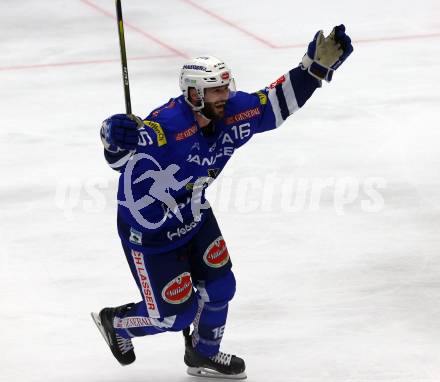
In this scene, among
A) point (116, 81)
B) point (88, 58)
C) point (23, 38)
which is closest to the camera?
point (116, 81)

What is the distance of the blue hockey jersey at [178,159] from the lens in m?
5.97

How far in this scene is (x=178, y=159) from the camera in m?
6.01

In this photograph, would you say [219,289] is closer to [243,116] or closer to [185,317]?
[185,317]

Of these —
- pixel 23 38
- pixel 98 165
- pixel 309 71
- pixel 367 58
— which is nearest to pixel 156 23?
pixel 23 38

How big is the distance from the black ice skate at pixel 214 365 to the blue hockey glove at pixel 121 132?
1457 mm

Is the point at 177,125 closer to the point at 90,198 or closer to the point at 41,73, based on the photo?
the point at 90,198

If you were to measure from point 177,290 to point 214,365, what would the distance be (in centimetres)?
67

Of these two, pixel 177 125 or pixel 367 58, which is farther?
pixel 367 58

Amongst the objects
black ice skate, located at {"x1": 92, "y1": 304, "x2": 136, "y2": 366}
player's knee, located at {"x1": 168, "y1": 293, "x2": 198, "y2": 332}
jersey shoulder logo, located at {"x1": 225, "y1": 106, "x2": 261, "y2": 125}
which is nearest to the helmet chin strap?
jersey shoulder logo, located at {"x1": 225, "y1": 106, "x2": 261, "y2": 125}

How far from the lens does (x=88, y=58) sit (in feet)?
42.0

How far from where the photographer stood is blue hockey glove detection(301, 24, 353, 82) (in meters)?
6.23

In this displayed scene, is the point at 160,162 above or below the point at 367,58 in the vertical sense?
above

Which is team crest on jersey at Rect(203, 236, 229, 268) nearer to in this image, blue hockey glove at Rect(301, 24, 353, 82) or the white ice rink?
the white ice rink

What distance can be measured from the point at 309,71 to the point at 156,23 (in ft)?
26.2
